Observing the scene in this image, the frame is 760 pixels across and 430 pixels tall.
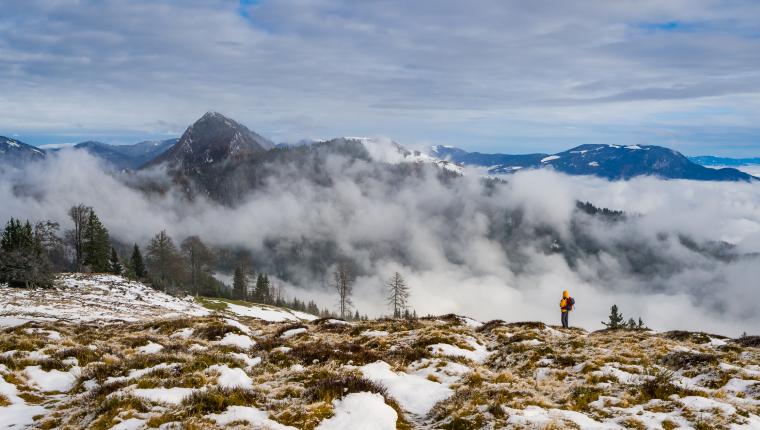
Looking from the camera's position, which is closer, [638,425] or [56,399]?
[638,425]

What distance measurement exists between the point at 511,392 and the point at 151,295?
77.4 m

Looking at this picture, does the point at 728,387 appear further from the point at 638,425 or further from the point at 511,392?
the point at 511,392

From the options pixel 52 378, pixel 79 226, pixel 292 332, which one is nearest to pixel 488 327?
pixel 292 332

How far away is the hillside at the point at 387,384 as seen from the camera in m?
10.6

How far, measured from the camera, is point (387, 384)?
47.5ft

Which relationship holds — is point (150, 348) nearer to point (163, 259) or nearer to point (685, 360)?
A: point (685, 360)

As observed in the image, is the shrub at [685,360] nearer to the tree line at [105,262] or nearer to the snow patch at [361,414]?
the snow patch at [361,414]

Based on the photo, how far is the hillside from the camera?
1055cm

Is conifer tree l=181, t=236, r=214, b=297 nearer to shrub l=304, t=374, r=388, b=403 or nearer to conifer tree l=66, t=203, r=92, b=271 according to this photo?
conifer tree l=66, t=203, r=92, b=271

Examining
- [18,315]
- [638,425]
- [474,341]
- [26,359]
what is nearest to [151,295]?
[18,315]

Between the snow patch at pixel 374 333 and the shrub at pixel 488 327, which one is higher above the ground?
the snow patch at pixel 374 333

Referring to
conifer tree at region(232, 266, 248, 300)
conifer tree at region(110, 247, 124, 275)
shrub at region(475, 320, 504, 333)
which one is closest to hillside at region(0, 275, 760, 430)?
shrub at region(475, 320, 504, 333)

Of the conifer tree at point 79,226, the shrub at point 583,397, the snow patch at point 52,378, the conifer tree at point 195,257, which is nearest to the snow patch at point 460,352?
the shrub at point 583,397

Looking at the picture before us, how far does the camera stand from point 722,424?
10.6 meters
